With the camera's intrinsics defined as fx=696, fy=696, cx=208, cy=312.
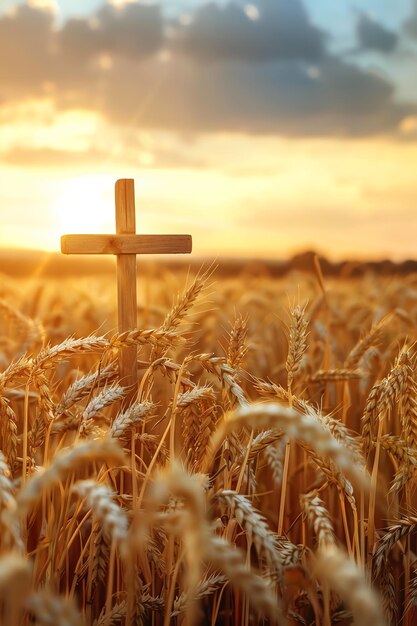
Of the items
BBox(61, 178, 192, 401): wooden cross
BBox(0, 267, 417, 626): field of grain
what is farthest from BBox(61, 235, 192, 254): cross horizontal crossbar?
→ BBox(0, 267, 417, 626): field of grain

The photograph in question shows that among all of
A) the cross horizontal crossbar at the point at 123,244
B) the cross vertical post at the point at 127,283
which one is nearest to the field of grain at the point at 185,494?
the cross vertical post at the point at 127,283

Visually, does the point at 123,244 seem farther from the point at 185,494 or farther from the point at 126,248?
the point at 185,494

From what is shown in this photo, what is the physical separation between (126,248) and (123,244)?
20 millimetres

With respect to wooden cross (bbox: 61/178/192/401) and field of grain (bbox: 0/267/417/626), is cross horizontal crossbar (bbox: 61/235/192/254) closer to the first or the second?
wooden cross (bbox: 61/178/192/401)

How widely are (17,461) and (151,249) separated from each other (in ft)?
3.24

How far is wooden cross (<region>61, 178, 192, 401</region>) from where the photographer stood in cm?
255

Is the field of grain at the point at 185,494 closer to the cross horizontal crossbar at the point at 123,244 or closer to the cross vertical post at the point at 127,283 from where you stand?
the cross vertical post at the point at 127,283

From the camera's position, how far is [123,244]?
273 centimetres

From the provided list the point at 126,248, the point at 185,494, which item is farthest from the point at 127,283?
the point at 185,494

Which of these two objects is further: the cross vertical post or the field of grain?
the cross vertical post

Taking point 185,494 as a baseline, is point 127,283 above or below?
above

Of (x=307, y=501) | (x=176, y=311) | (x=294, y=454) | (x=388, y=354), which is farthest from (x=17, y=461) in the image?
(x=388, y=354)

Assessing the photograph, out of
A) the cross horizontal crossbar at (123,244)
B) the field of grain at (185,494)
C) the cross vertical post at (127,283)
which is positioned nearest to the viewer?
the field of grain at (185,494)

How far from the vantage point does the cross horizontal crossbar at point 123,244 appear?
2666mm
